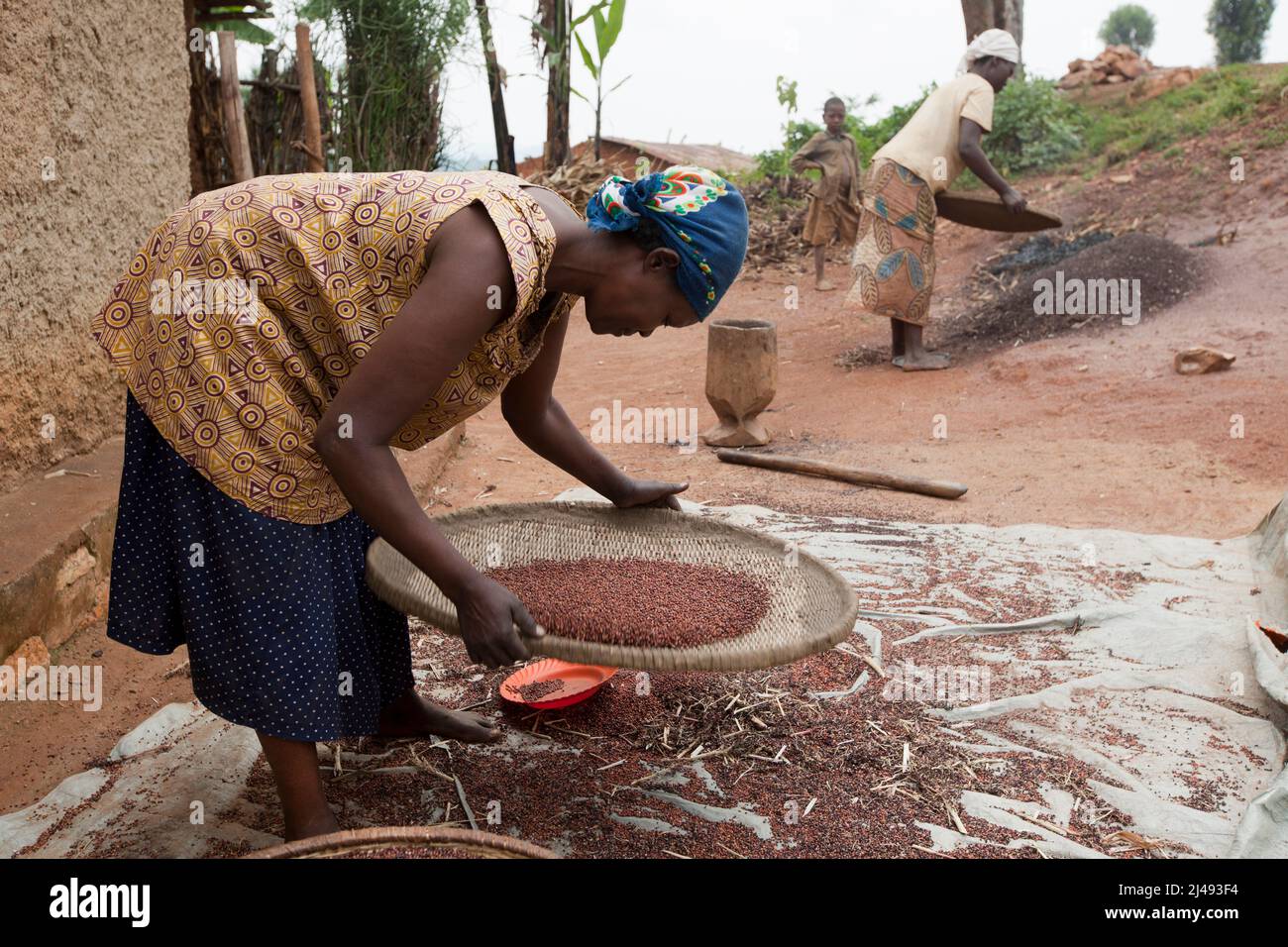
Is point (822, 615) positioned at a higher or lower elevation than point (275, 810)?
higher

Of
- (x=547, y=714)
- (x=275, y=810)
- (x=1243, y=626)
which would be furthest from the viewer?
(x=1243, y=626)

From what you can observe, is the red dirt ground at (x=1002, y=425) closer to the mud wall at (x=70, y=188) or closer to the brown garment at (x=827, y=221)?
the mud wall at (x=70, y=188)

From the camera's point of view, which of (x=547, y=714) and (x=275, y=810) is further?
(x=547, y=714)

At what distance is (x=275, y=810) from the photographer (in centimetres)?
204

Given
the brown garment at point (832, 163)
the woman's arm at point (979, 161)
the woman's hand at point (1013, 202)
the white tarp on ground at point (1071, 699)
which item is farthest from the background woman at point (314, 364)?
the brown garment at point (832, 163)

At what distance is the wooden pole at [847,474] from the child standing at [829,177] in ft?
14.1

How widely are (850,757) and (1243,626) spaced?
119cm

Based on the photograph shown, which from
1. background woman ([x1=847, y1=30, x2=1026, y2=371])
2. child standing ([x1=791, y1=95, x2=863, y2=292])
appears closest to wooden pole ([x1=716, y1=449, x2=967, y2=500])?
background woman ([x1=847, y1=30, x2=1026, y2=371])

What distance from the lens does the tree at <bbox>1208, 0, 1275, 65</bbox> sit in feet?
66.2

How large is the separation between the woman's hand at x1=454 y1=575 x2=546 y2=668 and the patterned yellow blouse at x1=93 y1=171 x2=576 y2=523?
1.14 ft

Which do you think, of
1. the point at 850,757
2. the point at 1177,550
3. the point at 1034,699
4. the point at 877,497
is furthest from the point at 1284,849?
the point at 877,497

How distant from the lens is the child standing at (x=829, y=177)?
883 centimetres

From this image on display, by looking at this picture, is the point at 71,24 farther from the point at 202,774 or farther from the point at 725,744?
the point at 725,744

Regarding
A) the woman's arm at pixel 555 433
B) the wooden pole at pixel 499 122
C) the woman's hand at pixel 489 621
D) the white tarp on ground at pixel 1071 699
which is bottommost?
the white tarp on ground at pixel 1071 699
